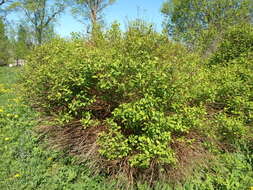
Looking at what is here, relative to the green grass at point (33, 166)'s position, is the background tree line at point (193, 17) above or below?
above

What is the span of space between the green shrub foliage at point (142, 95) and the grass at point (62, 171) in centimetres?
38

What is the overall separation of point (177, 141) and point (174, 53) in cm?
143

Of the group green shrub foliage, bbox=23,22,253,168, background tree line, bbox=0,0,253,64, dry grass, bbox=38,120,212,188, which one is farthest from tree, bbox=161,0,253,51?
dry grass, bbox=38,120,212,188

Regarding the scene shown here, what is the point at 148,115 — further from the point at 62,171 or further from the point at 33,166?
the point at 33,166

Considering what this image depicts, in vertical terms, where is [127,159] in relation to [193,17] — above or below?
below

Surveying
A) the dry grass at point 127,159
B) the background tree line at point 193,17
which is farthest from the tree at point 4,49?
the dry grass at point 127,159

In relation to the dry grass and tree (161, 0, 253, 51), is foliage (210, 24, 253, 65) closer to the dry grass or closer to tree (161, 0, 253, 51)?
the dry grass

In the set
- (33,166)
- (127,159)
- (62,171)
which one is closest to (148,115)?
(127,159)

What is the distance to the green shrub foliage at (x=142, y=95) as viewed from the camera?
2.12 metres

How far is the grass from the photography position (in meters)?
2.27

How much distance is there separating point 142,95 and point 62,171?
147cm

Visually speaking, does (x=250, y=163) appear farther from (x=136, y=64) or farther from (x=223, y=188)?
(x=136, y=64)

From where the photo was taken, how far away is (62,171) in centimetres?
254

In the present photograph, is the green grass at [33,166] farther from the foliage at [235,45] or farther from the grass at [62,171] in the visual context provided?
the foliage at [235,45]
